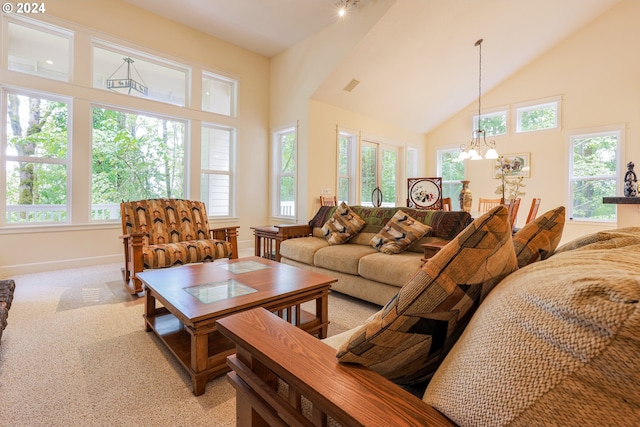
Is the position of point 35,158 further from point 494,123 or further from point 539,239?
point 494,123

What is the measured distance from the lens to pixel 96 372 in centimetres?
173

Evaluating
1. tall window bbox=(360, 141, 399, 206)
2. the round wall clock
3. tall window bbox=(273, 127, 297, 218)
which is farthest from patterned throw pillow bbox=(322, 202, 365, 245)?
tall window bbox=(360, 141, 399, 206)

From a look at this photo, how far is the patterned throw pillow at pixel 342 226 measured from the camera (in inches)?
137

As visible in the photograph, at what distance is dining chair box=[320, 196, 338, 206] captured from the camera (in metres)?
5.37

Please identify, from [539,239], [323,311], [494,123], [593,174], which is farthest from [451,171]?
[539,239]

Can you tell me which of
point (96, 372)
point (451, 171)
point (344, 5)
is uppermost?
point (344, 5)

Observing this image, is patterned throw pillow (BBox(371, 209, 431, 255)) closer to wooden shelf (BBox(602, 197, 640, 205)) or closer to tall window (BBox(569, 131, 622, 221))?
wooden shelf (BBox(602, 197, 640, 205))

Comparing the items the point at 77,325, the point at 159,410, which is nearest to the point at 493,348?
the point at 159,410

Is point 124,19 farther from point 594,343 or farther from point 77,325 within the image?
point 594,343

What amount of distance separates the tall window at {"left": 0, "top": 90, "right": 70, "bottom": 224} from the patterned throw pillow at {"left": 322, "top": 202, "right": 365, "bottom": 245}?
3.67 meters

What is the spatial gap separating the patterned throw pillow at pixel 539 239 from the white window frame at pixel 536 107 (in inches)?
249

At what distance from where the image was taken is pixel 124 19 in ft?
14.3

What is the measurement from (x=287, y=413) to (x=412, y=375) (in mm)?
320

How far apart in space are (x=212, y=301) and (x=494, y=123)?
23.5ft
